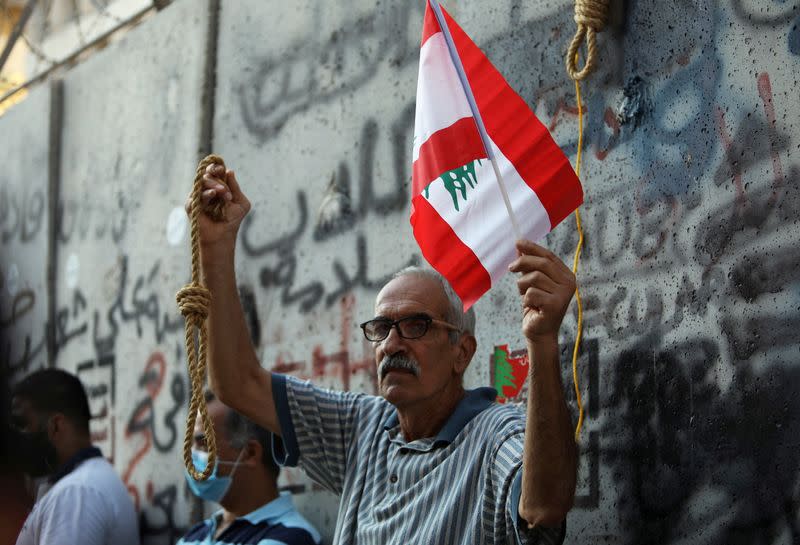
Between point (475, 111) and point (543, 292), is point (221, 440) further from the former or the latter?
point (543, 292)

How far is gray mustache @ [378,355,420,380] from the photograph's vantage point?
11.6ft

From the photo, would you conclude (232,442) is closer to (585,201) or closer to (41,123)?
(585,201)

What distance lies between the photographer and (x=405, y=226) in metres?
4.79

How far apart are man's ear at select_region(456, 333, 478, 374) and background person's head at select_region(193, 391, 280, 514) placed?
4.39 ft

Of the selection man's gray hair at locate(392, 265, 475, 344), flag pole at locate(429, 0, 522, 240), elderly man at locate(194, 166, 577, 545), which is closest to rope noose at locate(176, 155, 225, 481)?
elderly man at locate(194, 166, 577, 545)

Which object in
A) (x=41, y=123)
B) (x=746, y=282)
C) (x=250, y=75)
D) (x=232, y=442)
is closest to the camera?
(x=746, y=282)

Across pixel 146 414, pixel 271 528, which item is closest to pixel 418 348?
pixel 271 528

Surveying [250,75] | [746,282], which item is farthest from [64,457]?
[746,282]

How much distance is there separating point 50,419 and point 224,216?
2340 millimetres

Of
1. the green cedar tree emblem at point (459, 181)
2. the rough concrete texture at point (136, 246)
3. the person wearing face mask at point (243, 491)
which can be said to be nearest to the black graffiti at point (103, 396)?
the rough concrete texture at point (136, 246)

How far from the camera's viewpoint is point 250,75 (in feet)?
19.6

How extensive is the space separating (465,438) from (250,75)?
3.12 metres

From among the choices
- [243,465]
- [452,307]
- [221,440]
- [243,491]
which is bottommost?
[243,491]

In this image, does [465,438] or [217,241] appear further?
[217,241]
